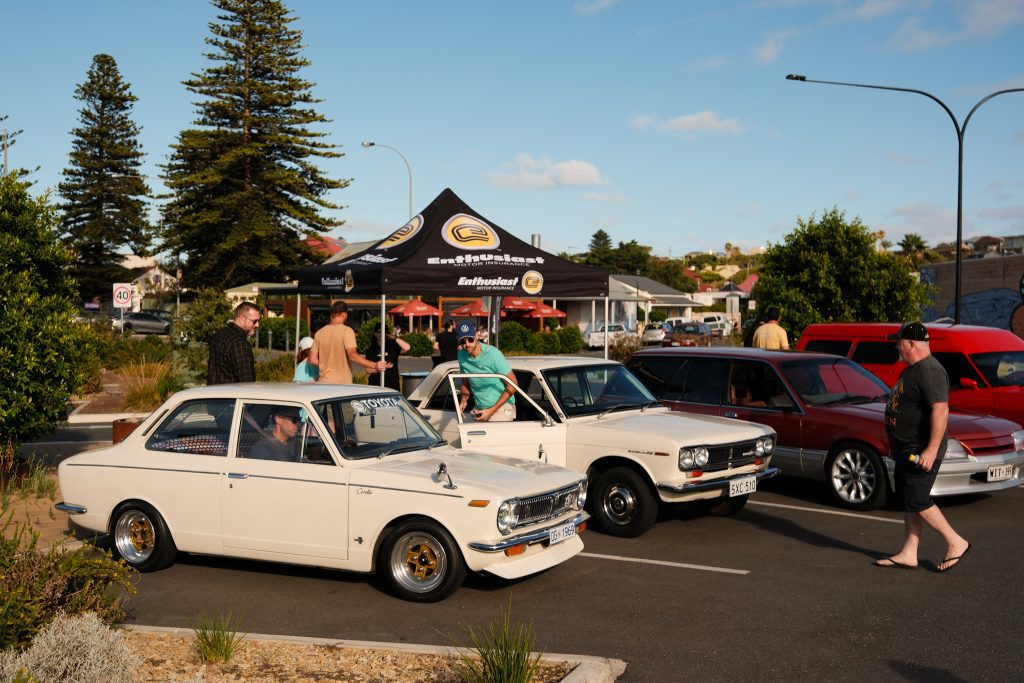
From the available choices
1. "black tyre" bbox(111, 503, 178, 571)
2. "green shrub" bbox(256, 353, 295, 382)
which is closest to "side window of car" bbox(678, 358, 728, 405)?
"black tyre" bbox(111, 503, 178, 571)

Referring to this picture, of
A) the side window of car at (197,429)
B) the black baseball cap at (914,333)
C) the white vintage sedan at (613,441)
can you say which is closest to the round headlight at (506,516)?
the white vintage sedan at (613,441)

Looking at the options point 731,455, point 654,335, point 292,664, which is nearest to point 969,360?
point 731,455

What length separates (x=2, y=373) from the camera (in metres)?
10.3

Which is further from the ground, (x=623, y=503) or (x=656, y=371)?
(x=656, y=371)

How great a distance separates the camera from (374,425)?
7.75m

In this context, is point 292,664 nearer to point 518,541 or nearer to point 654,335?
point 518,541

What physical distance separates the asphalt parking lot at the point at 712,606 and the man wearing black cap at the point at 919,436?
12.2 inches

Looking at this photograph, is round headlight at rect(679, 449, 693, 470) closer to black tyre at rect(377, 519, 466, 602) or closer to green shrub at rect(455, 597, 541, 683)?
black tyre at rect(377, 519, 466, 602)

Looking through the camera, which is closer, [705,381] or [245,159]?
[705,381]

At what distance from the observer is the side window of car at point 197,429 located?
768cm

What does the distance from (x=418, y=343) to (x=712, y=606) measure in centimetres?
3958

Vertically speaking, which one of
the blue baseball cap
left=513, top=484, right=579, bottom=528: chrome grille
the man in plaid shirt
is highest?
the blue baseball cap

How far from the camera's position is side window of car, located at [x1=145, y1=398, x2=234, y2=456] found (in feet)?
25.2

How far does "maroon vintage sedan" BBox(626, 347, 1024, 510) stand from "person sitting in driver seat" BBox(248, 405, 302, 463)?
5673 millimetres
